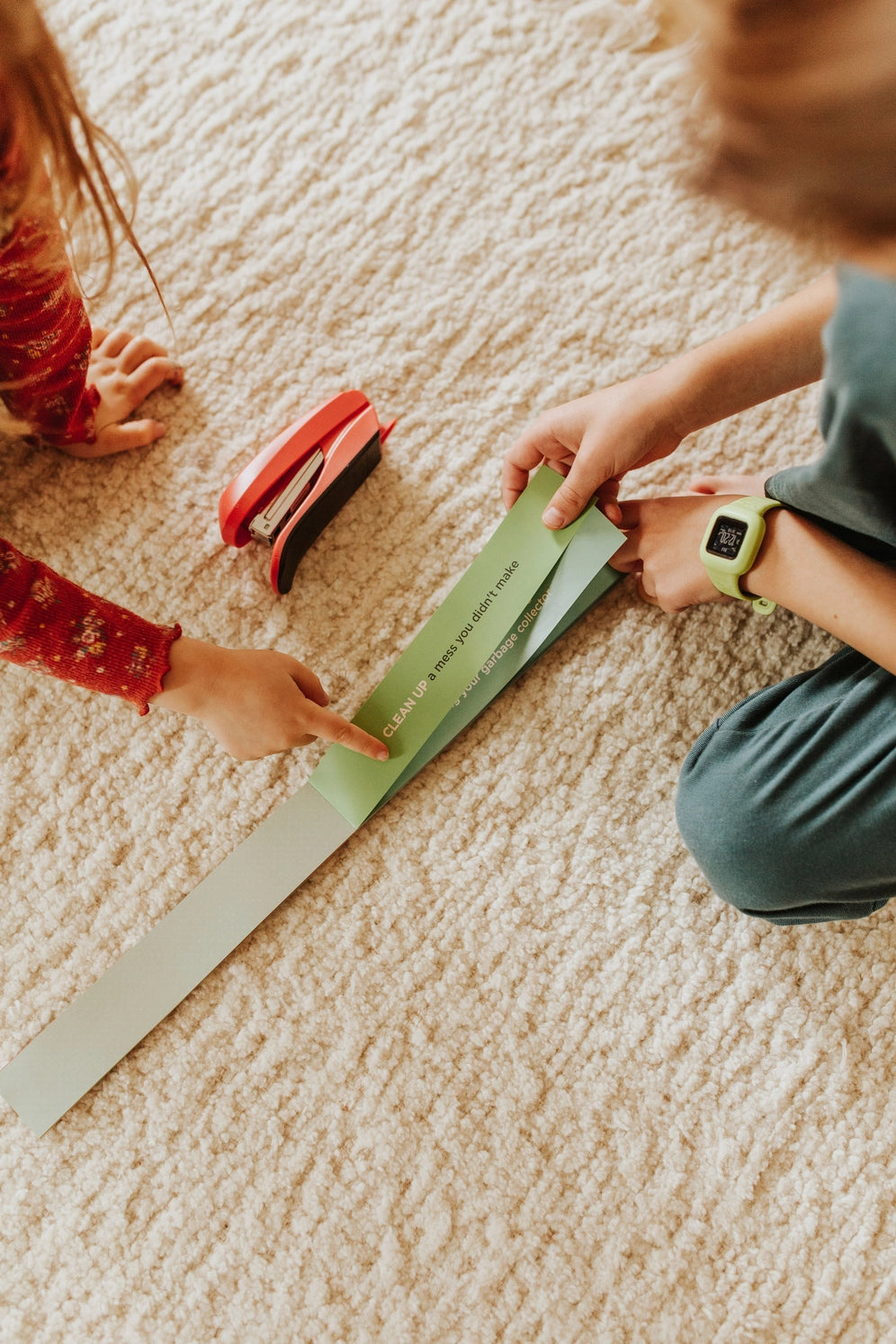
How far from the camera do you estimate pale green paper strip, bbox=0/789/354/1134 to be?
0.69m

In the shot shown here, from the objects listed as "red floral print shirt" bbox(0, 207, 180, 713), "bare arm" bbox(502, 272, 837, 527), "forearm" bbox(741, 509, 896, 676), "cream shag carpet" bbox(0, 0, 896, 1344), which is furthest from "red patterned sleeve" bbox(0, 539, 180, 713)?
"forearm" bbox(741, 509, 896, 676)

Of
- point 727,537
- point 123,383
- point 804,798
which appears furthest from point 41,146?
point 804,798

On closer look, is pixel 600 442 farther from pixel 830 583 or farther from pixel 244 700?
pixel 244 700

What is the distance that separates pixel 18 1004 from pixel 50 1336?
0.78 feet

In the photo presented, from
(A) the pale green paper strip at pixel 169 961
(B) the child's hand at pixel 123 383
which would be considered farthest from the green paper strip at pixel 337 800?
(B) the child's hand at pixel 123 383

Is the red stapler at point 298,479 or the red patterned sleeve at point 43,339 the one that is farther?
the red stapler at point 298,479

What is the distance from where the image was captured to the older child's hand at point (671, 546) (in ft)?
2.28

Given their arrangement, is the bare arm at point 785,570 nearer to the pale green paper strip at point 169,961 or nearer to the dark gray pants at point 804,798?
the dark gray pants at point 804,798

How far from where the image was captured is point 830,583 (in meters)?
0.63

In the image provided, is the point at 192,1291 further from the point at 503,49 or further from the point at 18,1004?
the point at 503,49

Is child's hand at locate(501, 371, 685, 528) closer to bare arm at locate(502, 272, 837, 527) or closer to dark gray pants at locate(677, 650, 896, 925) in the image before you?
bare arm at locate(502, 272, 837, 527)

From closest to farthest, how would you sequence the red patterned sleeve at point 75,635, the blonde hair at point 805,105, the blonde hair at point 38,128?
the blonde hair at point 805,105 → the blonde hair at point 38,128 → the red patterned sleeve at point 75,635

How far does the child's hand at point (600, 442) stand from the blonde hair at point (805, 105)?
0.85ft

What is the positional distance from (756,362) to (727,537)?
0.42ft
